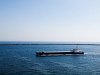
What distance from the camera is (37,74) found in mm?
55031

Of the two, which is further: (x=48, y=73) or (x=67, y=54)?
(x=67, y=54)

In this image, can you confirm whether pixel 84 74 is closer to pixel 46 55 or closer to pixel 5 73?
pixel 5 73

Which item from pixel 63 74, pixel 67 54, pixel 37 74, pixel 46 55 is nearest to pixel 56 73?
pixel 63 74

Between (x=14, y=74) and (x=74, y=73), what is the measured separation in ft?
55.2

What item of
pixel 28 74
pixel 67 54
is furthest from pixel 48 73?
pixel 67 54

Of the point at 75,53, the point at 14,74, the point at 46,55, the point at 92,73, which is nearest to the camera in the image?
the point at 14,74

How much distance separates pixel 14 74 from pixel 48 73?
30.9ft

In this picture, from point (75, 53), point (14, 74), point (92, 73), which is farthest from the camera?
point (75, 53)

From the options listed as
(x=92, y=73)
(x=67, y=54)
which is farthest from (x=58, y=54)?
(x=92, y=73)

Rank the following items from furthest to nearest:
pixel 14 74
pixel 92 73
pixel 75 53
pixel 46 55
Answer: pixel 75 53, pixel 46 55, pixel 92 73, pixel 14 74

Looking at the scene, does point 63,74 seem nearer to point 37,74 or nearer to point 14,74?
point 37,74

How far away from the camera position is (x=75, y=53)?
12119 centimetres

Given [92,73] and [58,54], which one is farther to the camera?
[58,54]

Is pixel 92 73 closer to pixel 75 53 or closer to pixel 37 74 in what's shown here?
pixel 37 74
